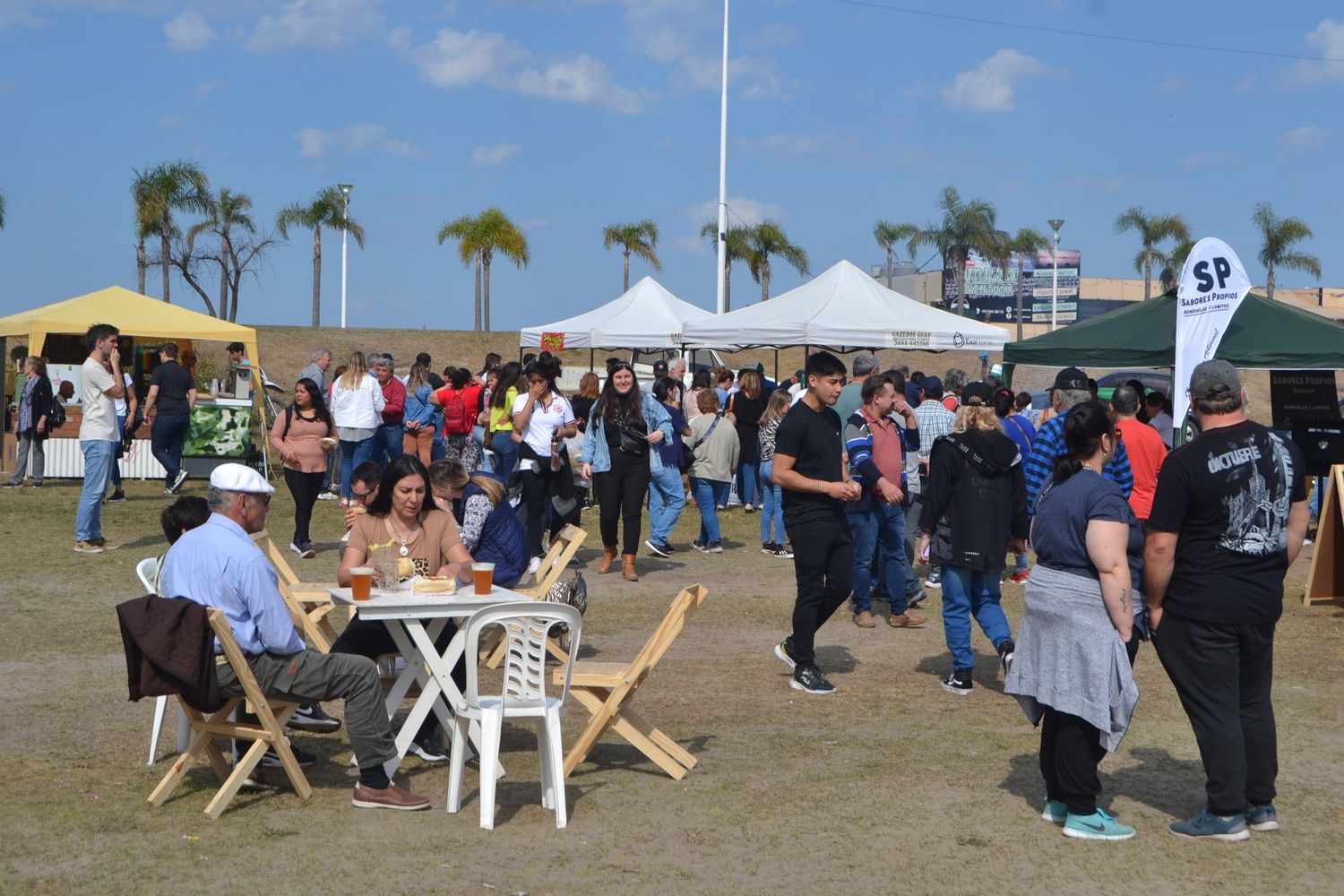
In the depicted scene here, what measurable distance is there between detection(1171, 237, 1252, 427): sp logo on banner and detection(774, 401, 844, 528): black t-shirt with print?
5620 millimetres

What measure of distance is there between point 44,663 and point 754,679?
4058mm

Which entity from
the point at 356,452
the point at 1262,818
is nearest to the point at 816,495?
the point at 1262,818

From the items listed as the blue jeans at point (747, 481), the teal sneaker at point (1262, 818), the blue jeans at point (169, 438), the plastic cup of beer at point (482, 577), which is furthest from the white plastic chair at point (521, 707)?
the blue jeans at point (169, 438)

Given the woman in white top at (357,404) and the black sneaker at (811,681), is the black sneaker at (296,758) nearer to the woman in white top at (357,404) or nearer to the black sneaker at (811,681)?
the black sneaker at (811,681)

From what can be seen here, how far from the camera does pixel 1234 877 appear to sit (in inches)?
180

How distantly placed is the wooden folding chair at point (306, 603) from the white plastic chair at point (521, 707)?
1682 mm

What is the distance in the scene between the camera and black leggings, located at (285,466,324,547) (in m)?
11.5

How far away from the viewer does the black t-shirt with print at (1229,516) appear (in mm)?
4699

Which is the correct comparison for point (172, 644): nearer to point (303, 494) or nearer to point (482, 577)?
point (482, 577)

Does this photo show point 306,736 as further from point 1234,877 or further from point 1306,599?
point 1306,599

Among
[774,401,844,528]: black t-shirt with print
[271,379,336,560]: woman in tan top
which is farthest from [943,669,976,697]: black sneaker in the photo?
[271,379,336,560]: woman in tan top

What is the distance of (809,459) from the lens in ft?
23.0

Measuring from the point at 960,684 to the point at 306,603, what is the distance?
3646 millimetres

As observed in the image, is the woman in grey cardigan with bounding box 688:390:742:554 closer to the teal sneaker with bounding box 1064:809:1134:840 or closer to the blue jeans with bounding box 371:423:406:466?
the blue jeans with bounding box 371:423:406:466
